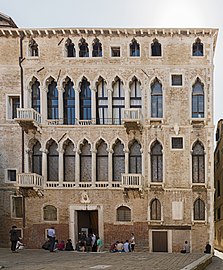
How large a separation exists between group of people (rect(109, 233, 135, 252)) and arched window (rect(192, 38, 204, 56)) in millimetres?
12116

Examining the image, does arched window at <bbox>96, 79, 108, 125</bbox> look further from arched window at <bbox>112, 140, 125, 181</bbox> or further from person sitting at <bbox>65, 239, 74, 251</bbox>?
person sitting at <bbox>65, 239, 74, 251</bbox>

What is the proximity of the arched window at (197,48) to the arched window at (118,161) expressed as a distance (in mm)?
7538

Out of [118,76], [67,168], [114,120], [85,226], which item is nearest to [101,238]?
[85,226]

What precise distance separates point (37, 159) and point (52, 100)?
3.94 meters

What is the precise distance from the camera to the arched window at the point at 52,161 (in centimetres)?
2978

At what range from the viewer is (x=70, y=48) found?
3027 cm

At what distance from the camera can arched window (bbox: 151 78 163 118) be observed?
29.8m

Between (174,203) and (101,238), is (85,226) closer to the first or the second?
(101,238)

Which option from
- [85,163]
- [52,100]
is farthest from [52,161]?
[52,100]

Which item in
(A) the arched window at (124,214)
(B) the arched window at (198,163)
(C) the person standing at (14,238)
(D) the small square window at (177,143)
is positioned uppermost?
(D) the small square window at (177,143)

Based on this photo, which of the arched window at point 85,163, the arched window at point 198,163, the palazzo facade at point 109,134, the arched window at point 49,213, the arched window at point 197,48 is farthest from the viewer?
the arched window at point 197,48

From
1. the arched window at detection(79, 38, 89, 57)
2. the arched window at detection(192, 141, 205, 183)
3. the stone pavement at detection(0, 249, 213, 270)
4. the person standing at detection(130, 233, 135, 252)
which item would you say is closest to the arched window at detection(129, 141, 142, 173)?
the arched window at detection(192, 141, 205, 183)

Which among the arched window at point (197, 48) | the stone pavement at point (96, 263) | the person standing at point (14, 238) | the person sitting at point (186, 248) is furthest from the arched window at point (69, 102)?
the stone pavement at point (96, 263)

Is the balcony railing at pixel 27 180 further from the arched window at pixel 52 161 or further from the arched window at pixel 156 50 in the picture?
the arched window at pixel 156 50
